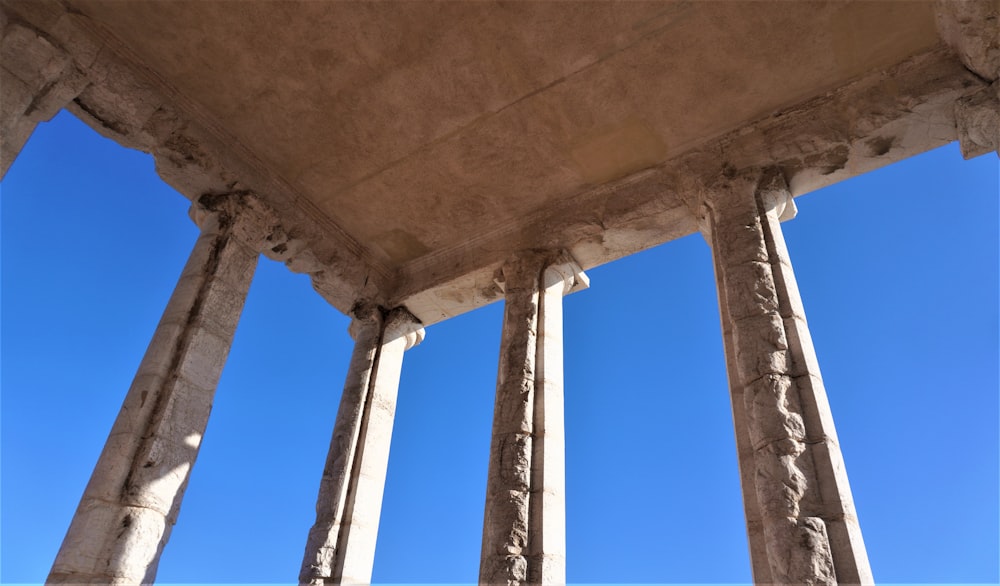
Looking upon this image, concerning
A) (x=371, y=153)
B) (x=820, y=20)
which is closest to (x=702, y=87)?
(x=820, y=20)

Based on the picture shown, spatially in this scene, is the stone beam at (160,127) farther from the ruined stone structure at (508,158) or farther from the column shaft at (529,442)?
the column shaft at (529,442)

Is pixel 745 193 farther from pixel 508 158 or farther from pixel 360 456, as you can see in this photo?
pixel 360 456

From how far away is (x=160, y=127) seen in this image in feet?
23.2

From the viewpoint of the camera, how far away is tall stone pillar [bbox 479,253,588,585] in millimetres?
5609

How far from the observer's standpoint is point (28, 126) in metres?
5.88

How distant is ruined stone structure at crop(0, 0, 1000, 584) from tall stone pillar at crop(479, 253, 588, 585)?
0.09 ft

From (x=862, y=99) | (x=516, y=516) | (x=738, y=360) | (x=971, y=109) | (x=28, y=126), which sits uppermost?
(x=862, y=99)

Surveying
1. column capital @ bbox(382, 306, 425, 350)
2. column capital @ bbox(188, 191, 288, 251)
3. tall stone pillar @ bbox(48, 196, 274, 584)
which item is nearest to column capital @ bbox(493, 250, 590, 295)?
column capital @ bbox(382, 306, 425, 350)

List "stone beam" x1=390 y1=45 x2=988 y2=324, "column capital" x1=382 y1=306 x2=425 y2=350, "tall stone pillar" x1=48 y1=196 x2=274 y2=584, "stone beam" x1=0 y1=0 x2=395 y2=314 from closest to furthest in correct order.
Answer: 1. "tall stone pillar" x1=48 y1=196 x2=274 y2=584
2. "stone beam" x1=0 y1=0 x2=395 y2=314
3. "stone beam" x1=390 y1=45 x2=988 y2=324
4. "column capital" x1=382 y1=306 x2=425 y2=350

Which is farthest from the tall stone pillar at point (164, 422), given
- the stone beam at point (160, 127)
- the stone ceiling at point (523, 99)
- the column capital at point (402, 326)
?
the column capital at point (402, 326)

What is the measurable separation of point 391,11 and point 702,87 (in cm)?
325

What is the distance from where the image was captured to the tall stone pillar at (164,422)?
5.23 meters

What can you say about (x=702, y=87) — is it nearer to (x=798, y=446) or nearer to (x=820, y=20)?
(x=820, y=20)

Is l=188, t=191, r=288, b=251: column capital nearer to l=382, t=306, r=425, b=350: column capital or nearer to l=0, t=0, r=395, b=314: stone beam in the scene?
l=0, t=0, r=395, b=314: stone beam
